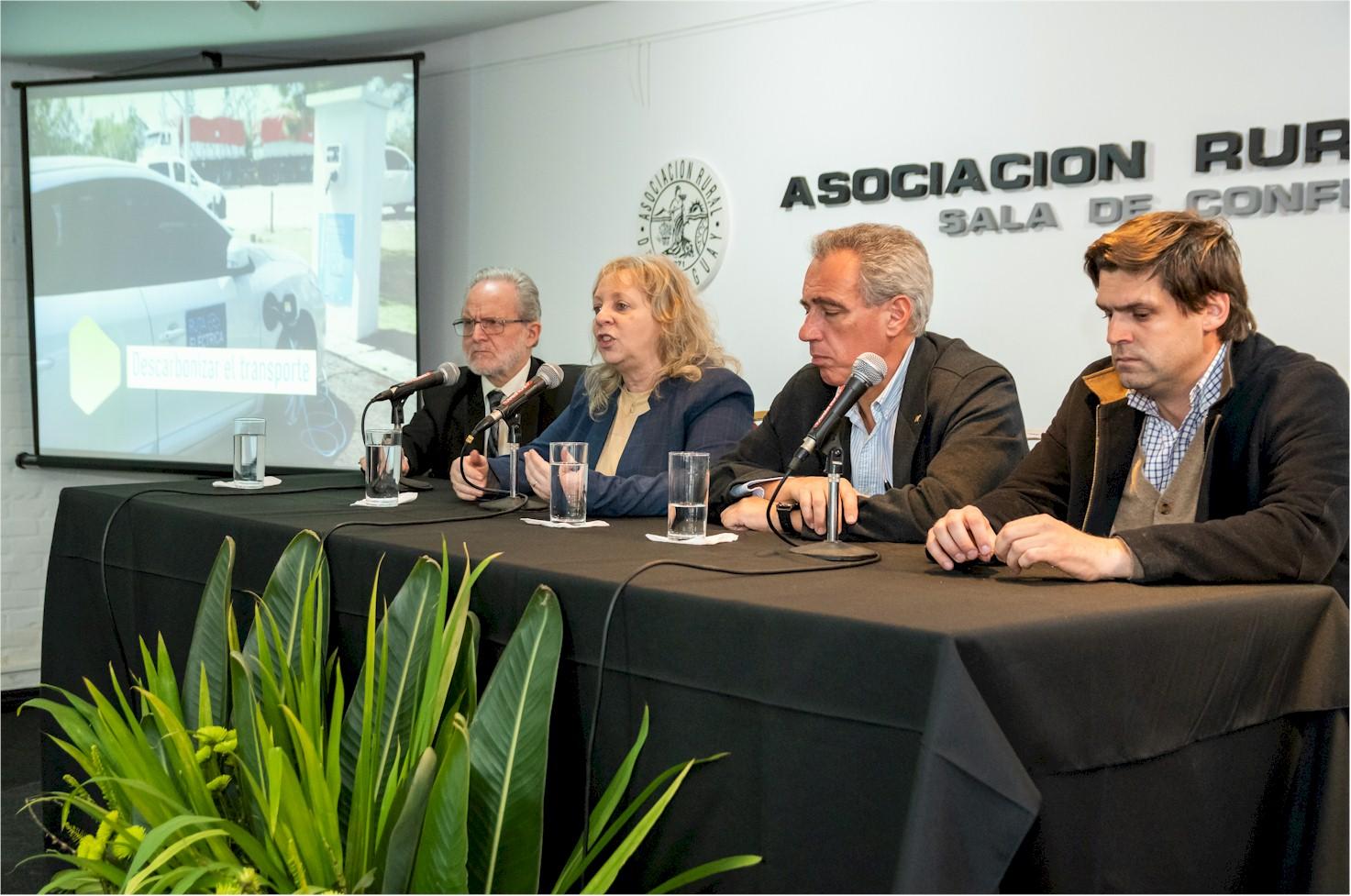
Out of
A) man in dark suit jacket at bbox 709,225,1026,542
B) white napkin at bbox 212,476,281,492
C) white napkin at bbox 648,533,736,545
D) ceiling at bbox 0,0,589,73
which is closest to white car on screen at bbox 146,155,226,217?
ceiling at bbox 0,0,589,73

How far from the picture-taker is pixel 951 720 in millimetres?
1318

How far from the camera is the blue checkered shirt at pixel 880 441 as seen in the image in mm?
2578

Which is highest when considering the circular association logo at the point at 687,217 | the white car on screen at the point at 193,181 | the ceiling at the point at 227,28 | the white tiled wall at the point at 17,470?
the ceiling at the point at 227,28

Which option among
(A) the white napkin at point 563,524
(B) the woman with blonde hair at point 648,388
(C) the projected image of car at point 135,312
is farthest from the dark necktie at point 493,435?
(C) the projected image of car at point 135,312

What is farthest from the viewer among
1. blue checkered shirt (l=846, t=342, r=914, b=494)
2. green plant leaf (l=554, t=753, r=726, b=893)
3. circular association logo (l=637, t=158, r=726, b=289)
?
circular association logo (l=637, t=158, r=726, b=289)

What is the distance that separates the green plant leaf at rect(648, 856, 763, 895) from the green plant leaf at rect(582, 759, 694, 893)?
0.18 ft

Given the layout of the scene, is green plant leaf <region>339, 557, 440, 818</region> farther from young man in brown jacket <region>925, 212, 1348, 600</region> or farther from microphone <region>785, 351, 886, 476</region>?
young man in brown jacket <region>925, 212, 1348, 600</region>

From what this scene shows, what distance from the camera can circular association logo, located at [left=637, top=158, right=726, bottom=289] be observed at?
192 inches

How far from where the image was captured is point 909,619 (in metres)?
1.42

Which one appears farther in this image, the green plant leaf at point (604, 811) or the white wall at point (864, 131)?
the white wall at point (864, 131)

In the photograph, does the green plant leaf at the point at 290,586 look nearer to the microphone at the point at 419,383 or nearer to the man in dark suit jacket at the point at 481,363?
the microphone at the point at 419,383

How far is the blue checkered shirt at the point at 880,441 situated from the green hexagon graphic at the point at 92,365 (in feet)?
13.6

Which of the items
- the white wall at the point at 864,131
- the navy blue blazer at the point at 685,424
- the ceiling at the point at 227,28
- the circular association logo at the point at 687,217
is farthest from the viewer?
the ceiling at the point at 227,28

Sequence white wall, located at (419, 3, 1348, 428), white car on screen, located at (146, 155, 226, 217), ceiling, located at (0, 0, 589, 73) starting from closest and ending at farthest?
white wall, located at (419, 3, 1348, 428), ceiling, located at (0, 0, 589, 73), white car on screen, located at (146, 155, 226, 217)
